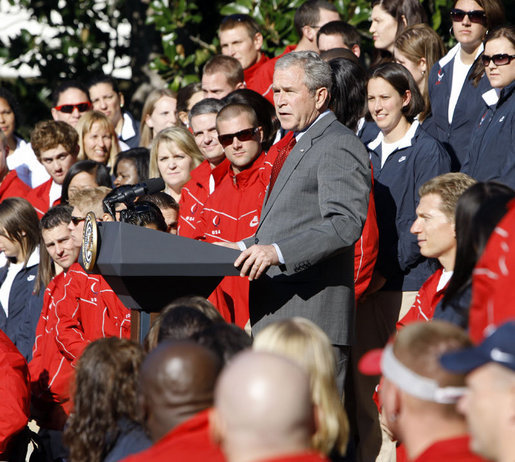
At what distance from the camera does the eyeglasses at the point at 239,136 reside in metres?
5.65

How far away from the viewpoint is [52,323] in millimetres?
5738

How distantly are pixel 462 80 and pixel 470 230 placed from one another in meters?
2.96

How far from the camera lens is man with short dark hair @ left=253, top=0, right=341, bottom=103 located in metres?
7.73

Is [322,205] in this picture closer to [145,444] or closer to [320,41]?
[145,444]

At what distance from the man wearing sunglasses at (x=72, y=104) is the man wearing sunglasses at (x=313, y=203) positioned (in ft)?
14.0

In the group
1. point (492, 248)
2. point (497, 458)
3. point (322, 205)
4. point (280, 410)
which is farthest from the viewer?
point (322, 205)

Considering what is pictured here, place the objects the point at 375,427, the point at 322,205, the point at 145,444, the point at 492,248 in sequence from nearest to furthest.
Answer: the point at 492,248 < the point at 145,444 < the point at 322,205 < the point at 375,427

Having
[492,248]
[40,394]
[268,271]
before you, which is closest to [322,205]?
[268,271]

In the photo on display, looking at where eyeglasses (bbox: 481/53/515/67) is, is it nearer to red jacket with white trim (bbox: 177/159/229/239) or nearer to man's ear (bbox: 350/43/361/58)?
red jacket with white trim (bbox: 177/159/229/239)

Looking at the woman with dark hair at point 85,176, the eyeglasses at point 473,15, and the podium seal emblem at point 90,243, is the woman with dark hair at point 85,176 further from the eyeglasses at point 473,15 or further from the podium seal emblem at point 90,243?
the podium seal emblem at point 90,243

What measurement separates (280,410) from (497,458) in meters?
0.61

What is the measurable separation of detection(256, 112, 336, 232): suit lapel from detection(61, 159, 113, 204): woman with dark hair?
8.35 ft

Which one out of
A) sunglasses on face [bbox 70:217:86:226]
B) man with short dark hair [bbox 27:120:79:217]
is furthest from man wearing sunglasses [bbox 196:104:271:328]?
man with short dark hair [bbox 27:120:79:217]

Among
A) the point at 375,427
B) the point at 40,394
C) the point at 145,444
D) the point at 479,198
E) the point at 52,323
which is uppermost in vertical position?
the point at 479,198
